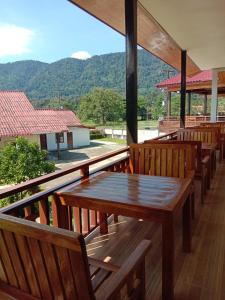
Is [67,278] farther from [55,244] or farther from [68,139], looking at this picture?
[68,139]

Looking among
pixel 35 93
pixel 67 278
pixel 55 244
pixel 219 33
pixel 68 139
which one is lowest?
pixel 68 139

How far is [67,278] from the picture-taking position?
0.92m

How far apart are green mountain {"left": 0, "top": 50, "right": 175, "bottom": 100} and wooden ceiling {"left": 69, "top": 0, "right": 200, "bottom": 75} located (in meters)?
43.3

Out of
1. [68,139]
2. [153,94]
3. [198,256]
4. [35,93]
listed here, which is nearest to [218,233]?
[198,256]

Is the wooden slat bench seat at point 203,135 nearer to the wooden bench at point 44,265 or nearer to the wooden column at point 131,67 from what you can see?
the wooden column at point 131,67

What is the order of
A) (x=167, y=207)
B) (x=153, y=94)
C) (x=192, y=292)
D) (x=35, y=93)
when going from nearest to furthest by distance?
1. (x=167, y=207)
2. (x=192, y=292)
3. (x=35, y=93)
4. (x=153, y=94)

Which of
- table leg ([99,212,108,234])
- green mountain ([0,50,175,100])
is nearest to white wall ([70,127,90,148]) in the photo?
table leg ([99,212,108,234])

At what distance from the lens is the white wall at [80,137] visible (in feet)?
86.2

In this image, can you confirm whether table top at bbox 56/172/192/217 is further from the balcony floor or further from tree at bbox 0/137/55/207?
tree at bbox 0/137/55/207

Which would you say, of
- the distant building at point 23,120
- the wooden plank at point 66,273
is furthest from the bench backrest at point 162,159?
the distant building at point 23,120

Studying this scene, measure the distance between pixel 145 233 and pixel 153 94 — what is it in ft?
182

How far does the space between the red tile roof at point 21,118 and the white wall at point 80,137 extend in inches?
246

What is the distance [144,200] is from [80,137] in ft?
83.7

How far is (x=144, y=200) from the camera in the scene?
5.33 feet
